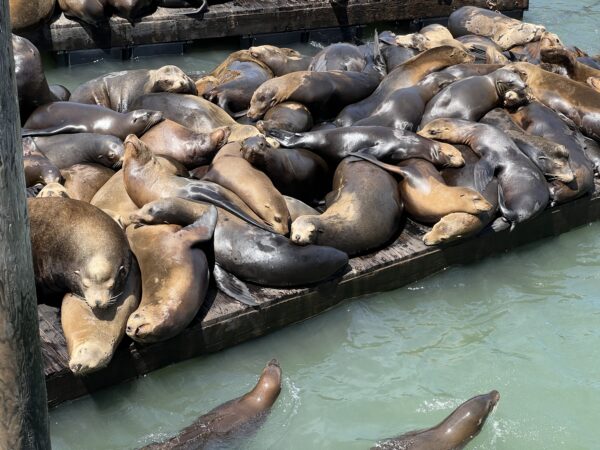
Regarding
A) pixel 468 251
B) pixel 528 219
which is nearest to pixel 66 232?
pixel 468 251

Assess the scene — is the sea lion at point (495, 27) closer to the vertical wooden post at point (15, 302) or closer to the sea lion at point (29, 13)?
the sea lion at point (29, 13)

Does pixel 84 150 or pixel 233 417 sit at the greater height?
pixel 84 150

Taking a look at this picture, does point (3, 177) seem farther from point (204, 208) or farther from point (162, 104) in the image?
point (162, 104)

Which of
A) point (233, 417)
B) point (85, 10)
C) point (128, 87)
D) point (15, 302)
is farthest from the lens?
point (85, 10)

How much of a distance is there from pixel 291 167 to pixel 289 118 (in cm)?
87

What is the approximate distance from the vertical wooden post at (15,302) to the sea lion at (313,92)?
4.32 metres

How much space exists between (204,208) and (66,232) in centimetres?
83

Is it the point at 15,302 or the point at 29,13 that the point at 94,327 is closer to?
the point at 15,302

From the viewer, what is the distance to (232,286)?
4906mm

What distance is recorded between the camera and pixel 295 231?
4.99 m

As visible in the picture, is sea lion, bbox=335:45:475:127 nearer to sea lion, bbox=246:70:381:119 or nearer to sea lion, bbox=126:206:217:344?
sea lion, bbox=246:70:381:119

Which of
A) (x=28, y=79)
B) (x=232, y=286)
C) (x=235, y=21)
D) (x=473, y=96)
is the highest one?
Result: (x=28, y=79)

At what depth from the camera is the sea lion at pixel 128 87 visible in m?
6.71

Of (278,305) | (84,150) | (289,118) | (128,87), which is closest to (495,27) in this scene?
(289,118)
